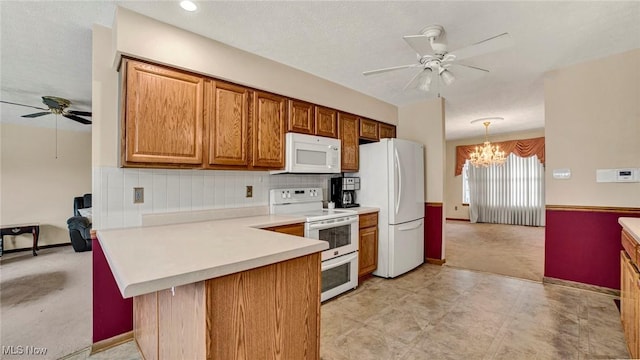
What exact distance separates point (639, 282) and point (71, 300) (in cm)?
462

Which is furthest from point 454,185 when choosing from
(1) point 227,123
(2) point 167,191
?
(2) point 167,191

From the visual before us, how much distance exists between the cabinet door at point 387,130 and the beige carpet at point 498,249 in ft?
6.74

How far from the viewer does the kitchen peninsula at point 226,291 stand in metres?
1.06

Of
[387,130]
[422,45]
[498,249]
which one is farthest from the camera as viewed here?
[498,249]

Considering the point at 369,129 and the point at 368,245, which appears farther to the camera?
the point at 369,129

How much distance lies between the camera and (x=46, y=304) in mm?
2854

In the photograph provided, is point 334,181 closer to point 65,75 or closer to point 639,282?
point 639,282

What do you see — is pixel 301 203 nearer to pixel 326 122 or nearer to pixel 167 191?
pixel 326 122

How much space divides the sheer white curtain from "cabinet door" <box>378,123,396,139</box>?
4.87m

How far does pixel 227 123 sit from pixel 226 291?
1.69 metres

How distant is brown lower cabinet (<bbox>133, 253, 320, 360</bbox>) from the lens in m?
1.09

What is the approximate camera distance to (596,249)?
9.59ft

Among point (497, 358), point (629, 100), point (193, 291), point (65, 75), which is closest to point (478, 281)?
point (497, 358)

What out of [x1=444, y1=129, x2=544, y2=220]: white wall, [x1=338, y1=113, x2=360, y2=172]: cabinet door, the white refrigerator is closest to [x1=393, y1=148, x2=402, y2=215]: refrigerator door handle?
the white refrigerator
